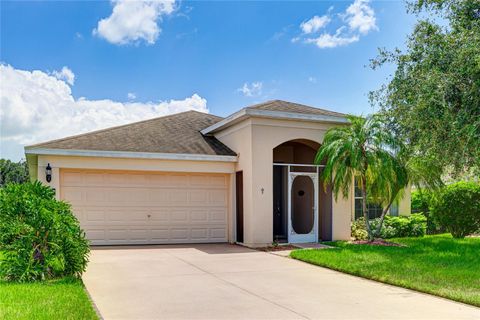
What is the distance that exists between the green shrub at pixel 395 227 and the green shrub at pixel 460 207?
4.25 feet

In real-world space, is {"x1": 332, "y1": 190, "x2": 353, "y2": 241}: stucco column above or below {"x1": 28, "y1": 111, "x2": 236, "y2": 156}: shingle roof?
below

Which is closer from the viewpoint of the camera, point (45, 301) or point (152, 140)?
point (45, 301)

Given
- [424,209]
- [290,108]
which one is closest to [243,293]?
[290,108]

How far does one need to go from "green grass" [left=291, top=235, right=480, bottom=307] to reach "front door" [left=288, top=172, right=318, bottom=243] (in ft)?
4.81

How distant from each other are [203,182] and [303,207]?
3.70m

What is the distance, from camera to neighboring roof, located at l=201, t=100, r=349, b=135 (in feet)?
44.2

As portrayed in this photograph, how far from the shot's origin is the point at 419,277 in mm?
8297

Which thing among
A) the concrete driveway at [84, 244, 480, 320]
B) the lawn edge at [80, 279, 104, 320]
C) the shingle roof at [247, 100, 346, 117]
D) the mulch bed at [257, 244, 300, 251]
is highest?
the shingle roof at [247, 100, 346, 117]

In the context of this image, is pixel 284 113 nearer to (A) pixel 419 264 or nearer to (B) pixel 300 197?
(B) pixel 300 197

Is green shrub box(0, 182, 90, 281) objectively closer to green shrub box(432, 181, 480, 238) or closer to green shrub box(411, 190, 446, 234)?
green shrub box(432, 181, 480, 238)

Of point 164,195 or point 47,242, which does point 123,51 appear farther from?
point 47,242

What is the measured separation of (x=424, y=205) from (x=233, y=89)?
9.74 m

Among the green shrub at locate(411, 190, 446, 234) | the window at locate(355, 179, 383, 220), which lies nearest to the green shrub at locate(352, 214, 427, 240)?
the window at locate(355, 179, 383, 220)

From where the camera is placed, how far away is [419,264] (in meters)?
9.61
